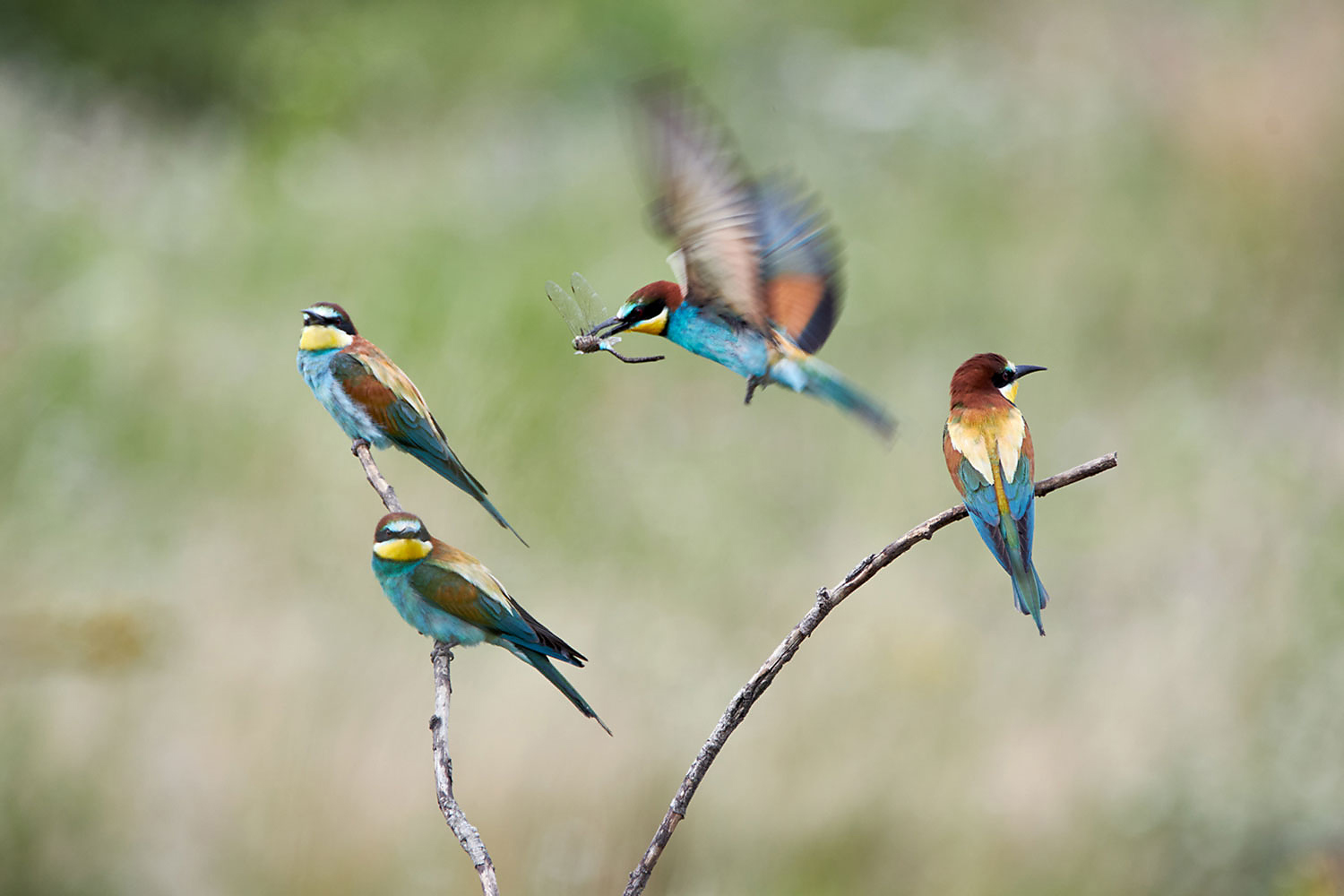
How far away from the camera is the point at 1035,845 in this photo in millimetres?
3305

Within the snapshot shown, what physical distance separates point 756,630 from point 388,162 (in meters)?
4.36

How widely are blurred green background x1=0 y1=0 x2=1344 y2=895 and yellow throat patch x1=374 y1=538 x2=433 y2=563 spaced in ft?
0.27

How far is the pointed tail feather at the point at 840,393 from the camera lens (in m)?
0.43

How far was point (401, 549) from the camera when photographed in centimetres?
72

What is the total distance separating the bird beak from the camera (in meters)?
0.57

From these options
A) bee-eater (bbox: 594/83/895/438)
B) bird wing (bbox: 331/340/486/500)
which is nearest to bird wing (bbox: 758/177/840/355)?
bee-eater (bbox: 594/83/895/438)

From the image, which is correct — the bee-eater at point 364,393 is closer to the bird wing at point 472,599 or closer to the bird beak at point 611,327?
the bird wing at point 472,599

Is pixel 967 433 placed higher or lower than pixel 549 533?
lower

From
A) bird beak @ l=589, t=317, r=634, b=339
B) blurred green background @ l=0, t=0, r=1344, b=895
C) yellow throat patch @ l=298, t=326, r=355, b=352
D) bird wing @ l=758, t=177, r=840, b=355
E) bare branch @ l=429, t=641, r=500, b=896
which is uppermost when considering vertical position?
blurred green background @ l=0, t=0, r=1344, b=895

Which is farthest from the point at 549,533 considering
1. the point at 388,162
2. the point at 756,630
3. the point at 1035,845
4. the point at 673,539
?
the point at 388,162

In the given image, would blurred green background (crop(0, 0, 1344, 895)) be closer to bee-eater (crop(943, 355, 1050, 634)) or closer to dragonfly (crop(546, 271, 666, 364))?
dragonfly (crop(546, 271, 666, 364))

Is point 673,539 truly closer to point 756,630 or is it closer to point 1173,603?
point 756,630

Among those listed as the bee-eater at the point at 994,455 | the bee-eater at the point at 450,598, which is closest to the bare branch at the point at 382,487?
the bee-eater at the point at 450,598

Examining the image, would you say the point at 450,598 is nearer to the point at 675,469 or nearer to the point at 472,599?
the point at 472,599
